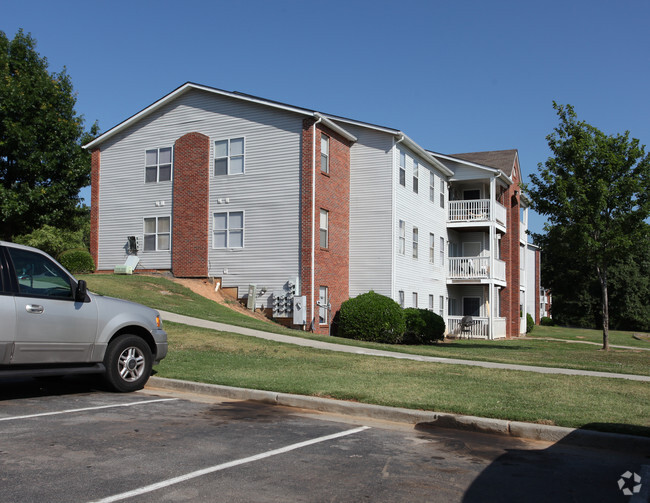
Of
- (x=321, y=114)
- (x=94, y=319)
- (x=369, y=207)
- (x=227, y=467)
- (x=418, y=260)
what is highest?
(x=321, y=114)

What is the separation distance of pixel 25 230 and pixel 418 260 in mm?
20601

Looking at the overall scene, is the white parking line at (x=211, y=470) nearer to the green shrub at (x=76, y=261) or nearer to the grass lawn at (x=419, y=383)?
the grass lawn at (x=419, y=383)

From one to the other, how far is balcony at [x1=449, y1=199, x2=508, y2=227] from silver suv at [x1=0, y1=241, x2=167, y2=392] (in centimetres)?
2583

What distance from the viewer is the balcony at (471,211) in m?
33.6

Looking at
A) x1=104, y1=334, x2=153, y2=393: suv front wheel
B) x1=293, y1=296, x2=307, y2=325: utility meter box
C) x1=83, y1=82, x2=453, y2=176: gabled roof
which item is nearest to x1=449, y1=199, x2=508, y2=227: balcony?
x1=83, y1=82, x2=453, y2=176: gabled roof

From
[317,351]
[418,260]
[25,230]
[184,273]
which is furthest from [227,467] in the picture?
[25,230]

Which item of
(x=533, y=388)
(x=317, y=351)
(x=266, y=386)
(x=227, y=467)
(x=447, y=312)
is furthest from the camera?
(x=447, y=312)

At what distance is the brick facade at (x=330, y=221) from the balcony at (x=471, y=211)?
9.43 m

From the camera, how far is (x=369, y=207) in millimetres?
26750

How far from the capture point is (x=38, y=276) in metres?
8.70

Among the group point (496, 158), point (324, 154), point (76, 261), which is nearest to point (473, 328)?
point (496, 158)

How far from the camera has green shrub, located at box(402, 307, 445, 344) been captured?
24.7m

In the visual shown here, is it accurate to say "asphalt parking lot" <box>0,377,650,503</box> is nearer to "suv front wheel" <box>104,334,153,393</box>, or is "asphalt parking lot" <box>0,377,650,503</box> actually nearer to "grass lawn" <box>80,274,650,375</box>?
"suv front wheel" <box>104,334,153,393</box>

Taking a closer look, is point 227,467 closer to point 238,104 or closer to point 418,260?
point 238,104
